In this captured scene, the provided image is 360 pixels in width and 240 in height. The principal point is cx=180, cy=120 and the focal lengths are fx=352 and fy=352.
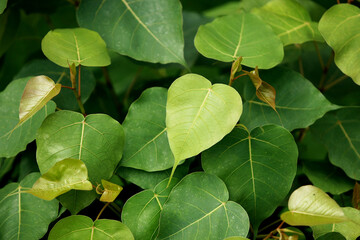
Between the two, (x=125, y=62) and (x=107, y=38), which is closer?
(x=107, y=38)

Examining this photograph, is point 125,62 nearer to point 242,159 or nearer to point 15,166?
point 15,166

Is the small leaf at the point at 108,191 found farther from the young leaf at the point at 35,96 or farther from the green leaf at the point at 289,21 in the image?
the green leaf at the point at 289,21

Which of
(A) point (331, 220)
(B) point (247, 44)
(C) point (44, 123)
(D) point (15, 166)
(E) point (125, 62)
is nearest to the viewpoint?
(A) point (331, 220)

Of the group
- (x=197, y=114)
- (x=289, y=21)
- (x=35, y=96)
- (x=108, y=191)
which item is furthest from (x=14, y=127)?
(x=289, y=21)

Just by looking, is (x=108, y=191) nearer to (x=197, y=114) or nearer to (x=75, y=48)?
(x=197, y=114)

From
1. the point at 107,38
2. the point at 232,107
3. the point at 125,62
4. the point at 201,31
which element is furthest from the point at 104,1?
the point at 125,62

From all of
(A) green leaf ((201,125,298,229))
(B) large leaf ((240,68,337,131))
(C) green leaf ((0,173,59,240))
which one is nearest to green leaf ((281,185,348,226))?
(A) green leaf ((201,125,298,229))

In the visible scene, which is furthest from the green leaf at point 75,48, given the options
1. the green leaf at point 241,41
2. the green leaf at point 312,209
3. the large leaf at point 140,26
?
the green leaf at point 312,209
